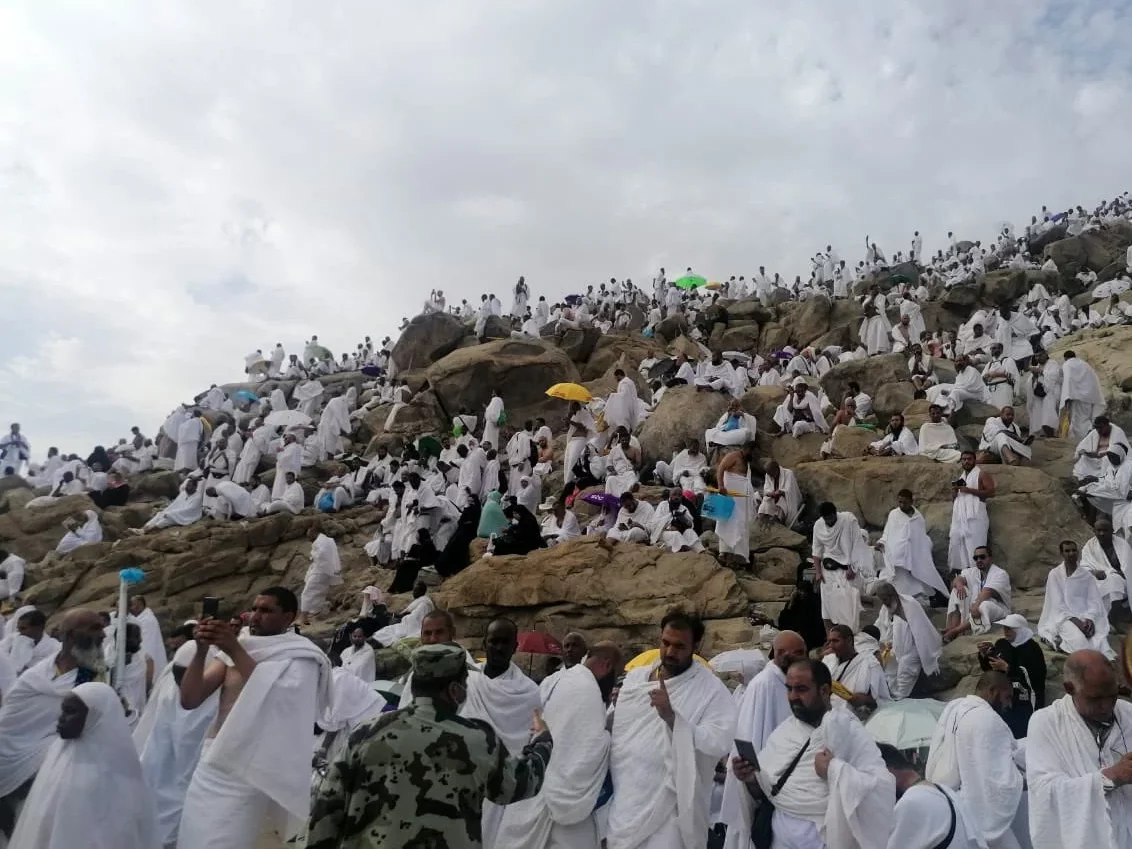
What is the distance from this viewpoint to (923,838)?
3578mm

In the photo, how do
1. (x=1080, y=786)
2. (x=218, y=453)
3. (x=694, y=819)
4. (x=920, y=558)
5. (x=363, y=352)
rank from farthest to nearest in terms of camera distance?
(x=363, y=352) → (x=218, y=453) → (x=920, y=558) → (x=694, y=819) → (x=1080, y=786)

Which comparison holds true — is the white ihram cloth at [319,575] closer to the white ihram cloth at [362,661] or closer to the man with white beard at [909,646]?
the white ihram cloth at [362,661]

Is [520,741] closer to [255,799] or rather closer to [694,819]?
[694,819]

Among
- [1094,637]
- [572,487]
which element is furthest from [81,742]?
[572,487]

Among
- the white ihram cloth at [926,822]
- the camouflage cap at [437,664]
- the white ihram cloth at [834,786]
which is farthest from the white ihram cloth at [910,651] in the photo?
the camouflage cap at [437,664]

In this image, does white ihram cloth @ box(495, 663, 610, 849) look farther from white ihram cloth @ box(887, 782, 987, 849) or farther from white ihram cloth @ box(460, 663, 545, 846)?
white ihram cloth @ box(887, 782, 987, 849)

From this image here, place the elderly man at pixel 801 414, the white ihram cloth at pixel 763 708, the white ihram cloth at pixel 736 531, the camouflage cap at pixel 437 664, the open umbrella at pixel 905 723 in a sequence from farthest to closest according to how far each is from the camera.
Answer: the elderly man at pixel 801 414
the white ihram cloth at pixel 736 531
the open umbrella at pixel 905 723
the white ihram cloth at pixel 763 708
the camouflage cap at pixel 437 664

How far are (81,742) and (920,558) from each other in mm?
9528

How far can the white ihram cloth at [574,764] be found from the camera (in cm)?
430

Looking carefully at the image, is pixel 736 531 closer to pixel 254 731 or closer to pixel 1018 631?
pixel 1018 631

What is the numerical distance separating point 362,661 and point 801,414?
9730 mm

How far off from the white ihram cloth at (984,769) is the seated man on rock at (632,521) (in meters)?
7.11

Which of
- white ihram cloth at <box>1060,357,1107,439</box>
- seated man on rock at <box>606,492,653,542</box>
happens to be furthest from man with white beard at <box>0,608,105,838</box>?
white ihram cloth at <box>1060,357,1107,439</box>

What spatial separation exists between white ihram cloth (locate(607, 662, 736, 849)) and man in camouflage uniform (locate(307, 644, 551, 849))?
1226mm
